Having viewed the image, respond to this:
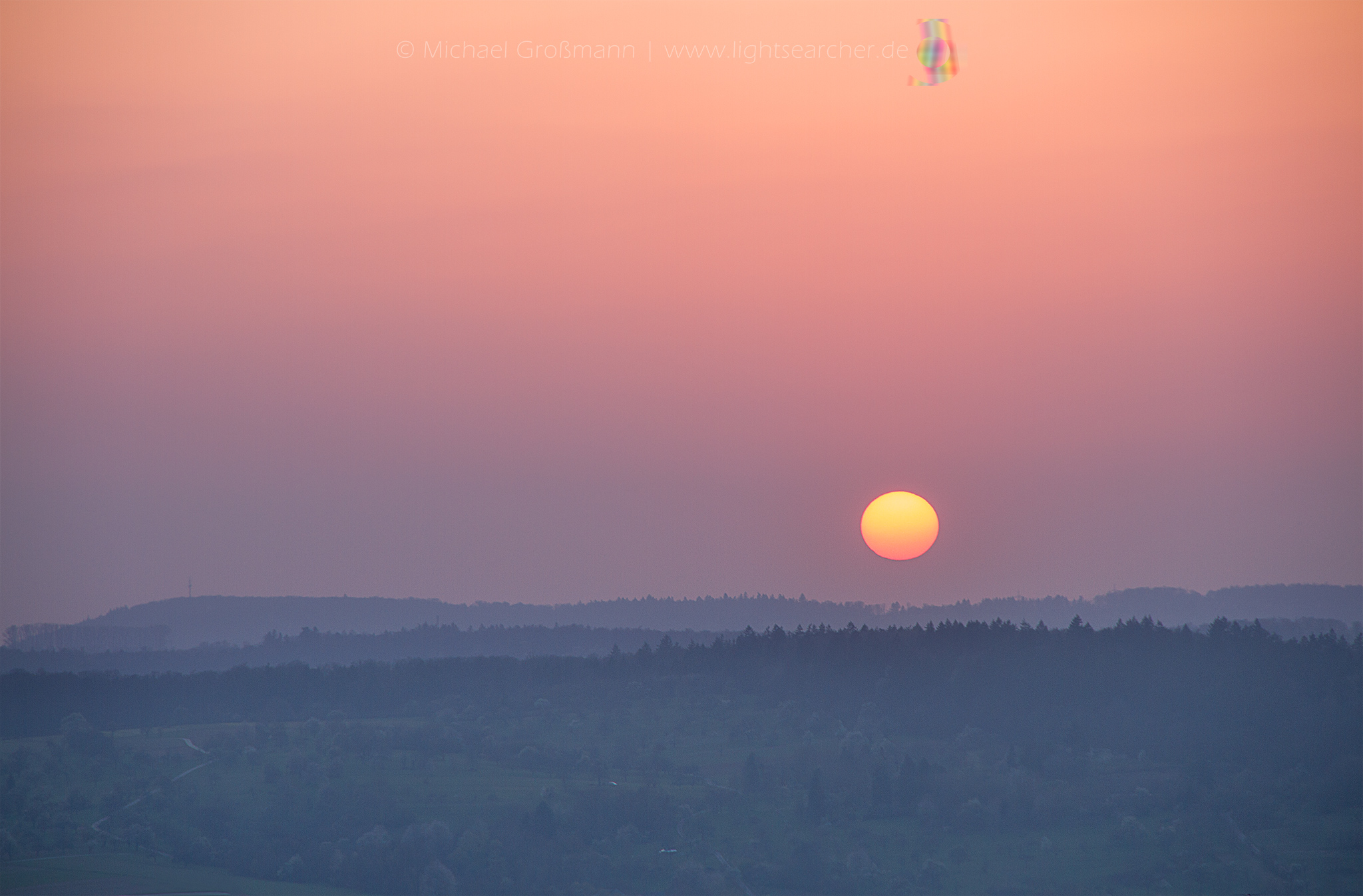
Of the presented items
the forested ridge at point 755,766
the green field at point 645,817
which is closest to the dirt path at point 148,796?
the forested ridge at point 755,766

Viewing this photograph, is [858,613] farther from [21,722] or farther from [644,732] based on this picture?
[21,722]

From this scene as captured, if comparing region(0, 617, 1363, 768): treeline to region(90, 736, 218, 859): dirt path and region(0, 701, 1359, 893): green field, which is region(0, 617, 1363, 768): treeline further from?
region(90, 736, 218, 859): dirt path

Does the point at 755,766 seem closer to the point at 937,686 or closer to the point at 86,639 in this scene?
the point at 937,686

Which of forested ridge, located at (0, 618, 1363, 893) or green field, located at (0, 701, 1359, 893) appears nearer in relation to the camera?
green field, located at (0, 701, 1359, 893)

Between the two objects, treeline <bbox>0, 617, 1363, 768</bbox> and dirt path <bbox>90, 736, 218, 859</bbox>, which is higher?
treeline <bbox>0, 617, 1363, 768</bbox>

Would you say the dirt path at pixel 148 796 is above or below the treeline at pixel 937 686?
below

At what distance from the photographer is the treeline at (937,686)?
134m

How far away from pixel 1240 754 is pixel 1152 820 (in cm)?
1768

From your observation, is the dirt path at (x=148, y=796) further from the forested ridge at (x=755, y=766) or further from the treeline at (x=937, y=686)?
the treeline at (x=937, y=686)

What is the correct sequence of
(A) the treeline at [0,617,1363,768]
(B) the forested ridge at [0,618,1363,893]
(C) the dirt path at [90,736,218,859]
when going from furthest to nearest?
(A) the treeline at [0,617,1363,768]
(C) the dirt path at [90,736,218,859]
(B) the forested ridge at [0,618,1363,893]

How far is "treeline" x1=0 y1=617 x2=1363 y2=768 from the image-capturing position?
134 meters

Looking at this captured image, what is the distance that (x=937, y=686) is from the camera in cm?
15238

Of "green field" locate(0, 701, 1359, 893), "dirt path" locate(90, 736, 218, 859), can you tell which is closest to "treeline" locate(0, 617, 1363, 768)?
"green field" locate(0, 701, 1359, 893)

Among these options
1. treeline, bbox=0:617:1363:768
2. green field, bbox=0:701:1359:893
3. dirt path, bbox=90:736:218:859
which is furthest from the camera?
treeline, bbox=0:617:1363:768
